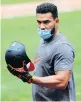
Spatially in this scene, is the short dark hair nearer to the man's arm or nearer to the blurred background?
the man's arm

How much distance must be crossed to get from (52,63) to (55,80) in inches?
9.0

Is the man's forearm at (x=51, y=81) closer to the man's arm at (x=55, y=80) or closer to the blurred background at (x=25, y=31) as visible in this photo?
the man's arm at (x=55, y=80)

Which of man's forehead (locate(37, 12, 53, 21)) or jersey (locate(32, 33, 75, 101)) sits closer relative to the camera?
jersey (locate(32, 33, 75, 101))

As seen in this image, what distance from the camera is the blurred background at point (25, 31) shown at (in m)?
11.0

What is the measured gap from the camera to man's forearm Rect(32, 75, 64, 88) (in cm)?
493

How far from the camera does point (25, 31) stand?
18.8 meters

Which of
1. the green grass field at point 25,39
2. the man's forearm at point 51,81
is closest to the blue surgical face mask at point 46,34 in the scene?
the man's forearm at point 51,81

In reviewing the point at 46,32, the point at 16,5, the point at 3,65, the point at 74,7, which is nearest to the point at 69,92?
the point at 46,32

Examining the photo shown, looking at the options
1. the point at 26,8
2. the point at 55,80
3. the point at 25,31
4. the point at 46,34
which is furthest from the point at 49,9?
the point at 26,8

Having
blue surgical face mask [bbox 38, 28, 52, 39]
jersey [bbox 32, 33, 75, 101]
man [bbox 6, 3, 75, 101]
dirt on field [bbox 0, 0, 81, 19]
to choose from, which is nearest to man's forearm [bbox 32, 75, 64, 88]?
man [bbox 6, 3, 75, 101]

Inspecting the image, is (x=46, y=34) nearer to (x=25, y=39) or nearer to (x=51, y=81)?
(x=51, y=81)

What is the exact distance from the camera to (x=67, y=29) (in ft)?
60.6

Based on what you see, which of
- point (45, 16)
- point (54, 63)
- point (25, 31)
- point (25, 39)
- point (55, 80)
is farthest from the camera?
point (25, 31)

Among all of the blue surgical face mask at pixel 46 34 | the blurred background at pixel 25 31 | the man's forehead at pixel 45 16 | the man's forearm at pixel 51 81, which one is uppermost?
the man's forehead at pixel 45 16
